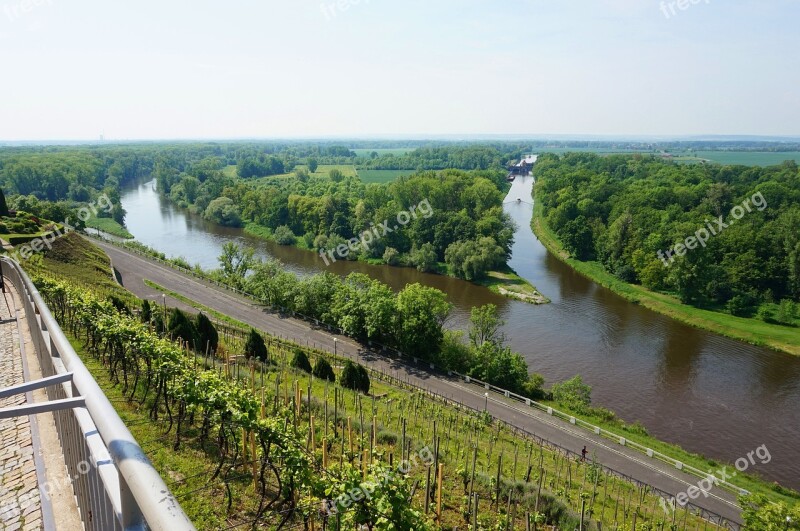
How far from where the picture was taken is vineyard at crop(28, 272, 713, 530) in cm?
787

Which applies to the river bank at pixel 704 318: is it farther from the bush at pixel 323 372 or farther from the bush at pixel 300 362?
the bush at pixel 300 362

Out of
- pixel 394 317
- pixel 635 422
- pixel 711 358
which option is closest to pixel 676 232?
pixel 711 358

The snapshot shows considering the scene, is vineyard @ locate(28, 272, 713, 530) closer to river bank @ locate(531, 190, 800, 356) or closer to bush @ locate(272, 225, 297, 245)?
river bank @ locate(531, 190, 800, 356)

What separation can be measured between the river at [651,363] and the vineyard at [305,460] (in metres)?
9.09

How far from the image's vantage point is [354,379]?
24.3m

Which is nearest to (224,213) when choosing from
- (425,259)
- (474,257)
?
(425,259)

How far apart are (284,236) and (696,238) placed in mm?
50275

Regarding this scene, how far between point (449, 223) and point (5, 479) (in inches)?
2260

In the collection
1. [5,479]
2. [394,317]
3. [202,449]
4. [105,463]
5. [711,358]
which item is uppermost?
[105,463]

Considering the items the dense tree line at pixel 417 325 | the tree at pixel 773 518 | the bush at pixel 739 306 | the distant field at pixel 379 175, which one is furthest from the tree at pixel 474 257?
the distant field at pixel 379 175

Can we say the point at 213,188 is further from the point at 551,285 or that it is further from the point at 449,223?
the point at 551,285

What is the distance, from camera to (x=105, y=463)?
8.24 ft

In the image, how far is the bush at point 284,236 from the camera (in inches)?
2721

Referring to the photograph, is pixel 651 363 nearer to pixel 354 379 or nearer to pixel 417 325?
pixel 417 325
